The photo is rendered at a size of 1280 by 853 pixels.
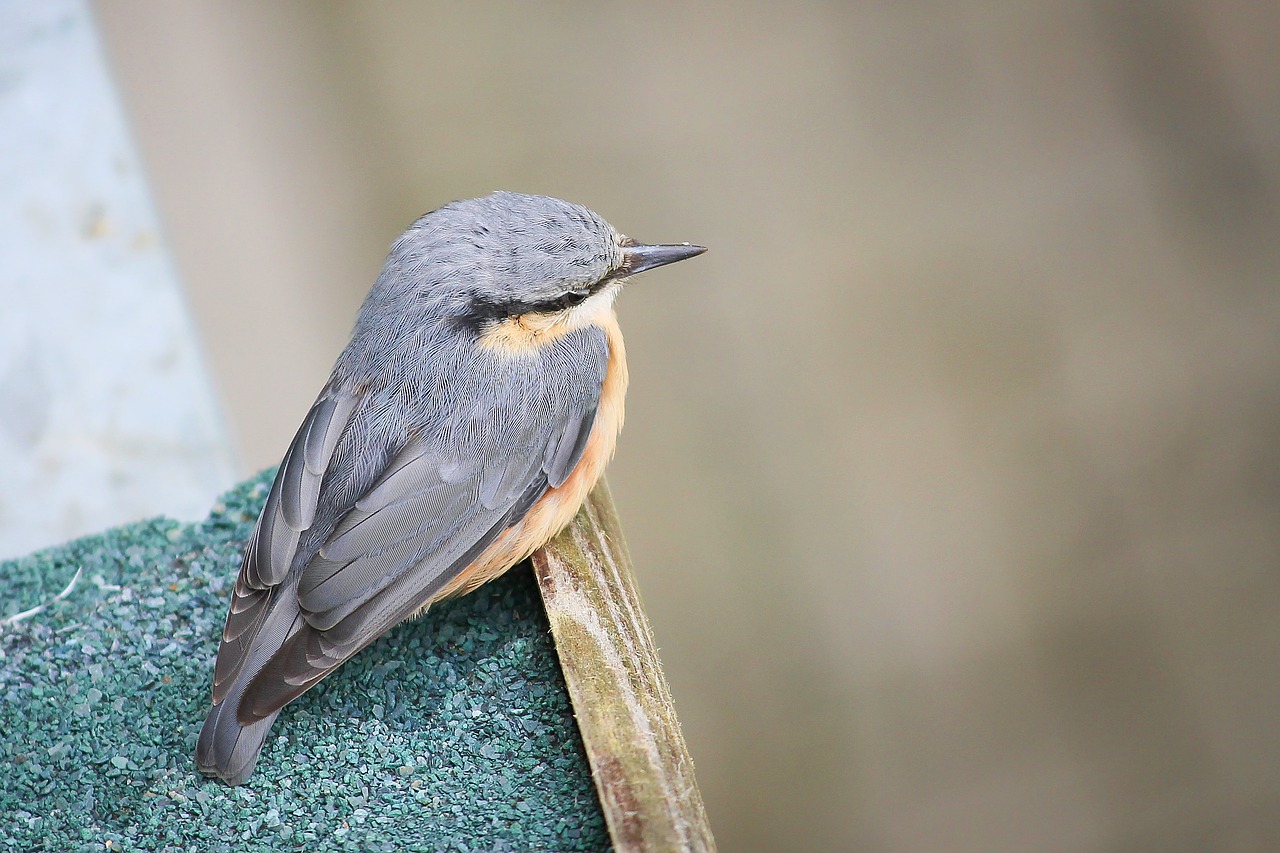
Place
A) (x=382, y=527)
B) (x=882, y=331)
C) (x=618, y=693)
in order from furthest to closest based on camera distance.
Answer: (x=882, y=331) < (x=382, y=527) < (x=618, y=693)

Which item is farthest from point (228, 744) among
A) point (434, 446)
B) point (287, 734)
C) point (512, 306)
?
point (512, 306)

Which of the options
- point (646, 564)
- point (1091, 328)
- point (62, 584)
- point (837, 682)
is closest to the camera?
point (62, 584)

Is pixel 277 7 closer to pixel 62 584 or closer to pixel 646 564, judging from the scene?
pixel 646 564

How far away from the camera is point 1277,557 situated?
5246mm

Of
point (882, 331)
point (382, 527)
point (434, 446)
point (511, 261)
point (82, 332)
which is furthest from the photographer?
point (882, 331)

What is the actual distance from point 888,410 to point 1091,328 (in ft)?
3.53

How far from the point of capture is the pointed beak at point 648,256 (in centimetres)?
312

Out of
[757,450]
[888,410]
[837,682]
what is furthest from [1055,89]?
[837,682]

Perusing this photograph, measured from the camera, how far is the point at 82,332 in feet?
12.0

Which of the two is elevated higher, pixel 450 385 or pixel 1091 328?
pixel 450 385

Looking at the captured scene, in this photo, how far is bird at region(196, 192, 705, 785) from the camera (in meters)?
2.54

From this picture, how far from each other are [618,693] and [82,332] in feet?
7.19

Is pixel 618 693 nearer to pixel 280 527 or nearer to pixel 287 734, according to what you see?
pixel 287 734

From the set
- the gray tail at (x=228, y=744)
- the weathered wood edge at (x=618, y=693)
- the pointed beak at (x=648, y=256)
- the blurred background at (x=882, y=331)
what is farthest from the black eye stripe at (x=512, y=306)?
the blurred background at (x=882, y=331)
